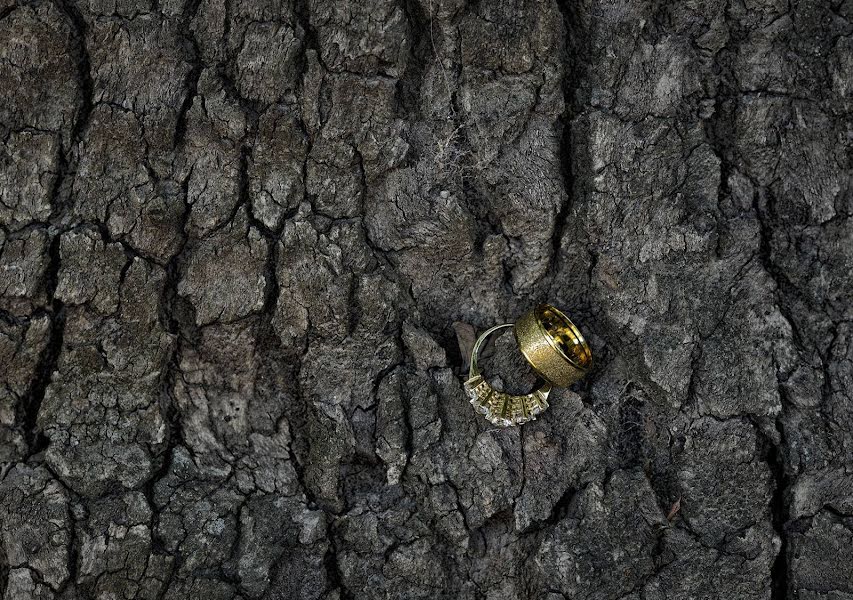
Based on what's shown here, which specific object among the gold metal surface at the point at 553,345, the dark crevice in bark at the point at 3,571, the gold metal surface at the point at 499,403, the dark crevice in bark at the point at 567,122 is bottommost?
the dark crevice in bark at the point at 3,571

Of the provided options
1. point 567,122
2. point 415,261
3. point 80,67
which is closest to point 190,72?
point 80,67

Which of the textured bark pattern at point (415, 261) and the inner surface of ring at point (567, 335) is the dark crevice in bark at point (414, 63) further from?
the inner surface of ring at point (567, 335)

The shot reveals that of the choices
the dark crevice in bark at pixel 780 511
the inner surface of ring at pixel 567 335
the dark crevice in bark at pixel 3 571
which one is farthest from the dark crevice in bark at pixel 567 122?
the dark crevice in bark at pixel 3 571

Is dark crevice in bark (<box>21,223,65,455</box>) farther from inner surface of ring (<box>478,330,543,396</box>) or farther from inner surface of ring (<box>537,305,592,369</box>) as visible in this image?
inner surface of ring (<box>537,305,592,369</box>)

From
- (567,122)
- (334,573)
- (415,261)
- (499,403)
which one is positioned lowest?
(334,573)

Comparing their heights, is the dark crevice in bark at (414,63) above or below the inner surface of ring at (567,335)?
above

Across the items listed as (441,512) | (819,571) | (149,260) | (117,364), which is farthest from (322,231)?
(819,571)

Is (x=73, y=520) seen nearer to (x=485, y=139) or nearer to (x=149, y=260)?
(x=149, y=260)

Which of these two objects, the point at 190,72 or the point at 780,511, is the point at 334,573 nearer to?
the point at 780,511
